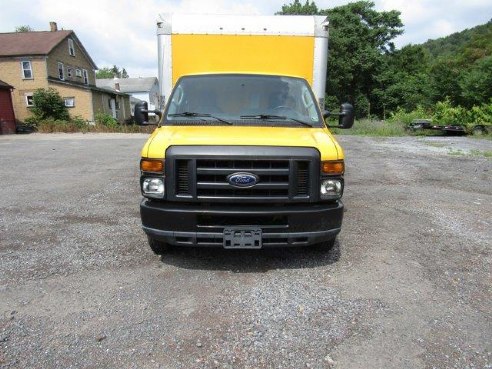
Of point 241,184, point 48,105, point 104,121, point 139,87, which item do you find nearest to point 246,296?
point 241,184

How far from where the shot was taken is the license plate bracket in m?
3.69

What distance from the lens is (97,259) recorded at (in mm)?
4324

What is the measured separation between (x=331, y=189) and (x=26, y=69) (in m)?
37.5

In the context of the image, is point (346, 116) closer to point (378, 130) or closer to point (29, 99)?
point (378, 130)

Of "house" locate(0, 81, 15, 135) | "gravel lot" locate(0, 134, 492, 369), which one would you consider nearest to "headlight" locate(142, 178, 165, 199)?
"gravel lot" locate(0, 134, 492, 369)

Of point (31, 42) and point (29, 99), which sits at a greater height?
point (31, 42)

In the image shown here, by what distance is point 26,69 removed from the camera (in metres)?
A: 33.5

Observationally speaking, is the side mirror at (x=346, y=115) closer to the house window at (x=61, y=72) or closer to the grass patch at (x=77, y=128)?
the grass patch at (x=77, y=128)

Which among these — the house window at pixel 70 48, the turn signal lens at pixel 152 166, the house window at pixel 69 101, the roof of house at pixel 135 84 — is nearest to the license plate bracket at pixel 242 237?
the turn signal lens at pixel 152 166

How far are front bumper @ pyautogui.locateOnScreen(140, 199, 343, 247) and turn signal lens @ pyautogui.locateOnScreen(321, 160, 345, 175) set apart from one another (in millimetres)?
351

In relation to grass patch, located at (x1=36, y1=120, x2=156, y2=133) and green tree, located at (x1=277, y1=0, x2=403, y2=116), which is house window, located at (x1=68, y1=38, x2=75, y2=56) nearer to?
grass patch, located at (x1=36, y1=120, x2=156, y2=133)

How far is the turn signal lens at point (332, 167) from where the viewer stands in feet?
12.3

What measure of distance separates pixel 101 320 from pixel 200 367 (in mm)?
1051

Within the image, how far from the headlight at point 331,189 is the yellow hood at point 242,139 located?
0.79 ft
